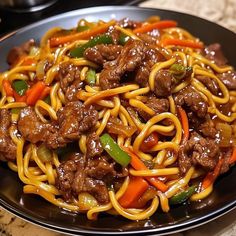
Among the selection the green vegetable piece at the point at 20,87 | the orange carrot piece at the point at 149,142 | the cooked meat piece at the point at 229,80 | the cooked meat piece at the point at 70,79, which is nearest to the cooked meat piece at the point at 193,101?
the orange carrot piece at the point at 149,142

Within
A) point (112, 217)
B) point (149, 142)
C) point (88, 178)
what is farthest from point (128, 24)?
point (112, 217)

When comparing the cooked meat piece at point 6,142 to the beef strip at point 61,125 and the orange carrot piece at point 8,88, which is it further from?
the orange carrot piece at point 8,88

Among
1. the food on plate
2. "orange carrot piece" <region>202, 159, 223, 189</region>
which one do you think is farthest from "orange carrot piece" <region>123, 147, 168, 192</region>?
"orange carrot piece" <region>202, 159, 223, 189</region>

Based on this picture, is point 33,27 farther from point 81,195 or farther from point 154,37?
point 81,195

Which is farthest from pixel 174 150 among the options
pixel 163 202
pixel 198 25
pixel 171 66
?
pixel 198 25

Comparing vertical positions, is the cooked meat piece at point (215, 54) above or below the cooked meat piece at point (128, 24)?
below

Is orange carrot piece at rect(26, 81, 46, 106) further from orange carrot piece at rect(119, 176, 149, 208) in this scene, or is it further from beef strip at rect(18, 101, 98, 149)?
orange carrot piece at rect(119, 176, 149, 208)
